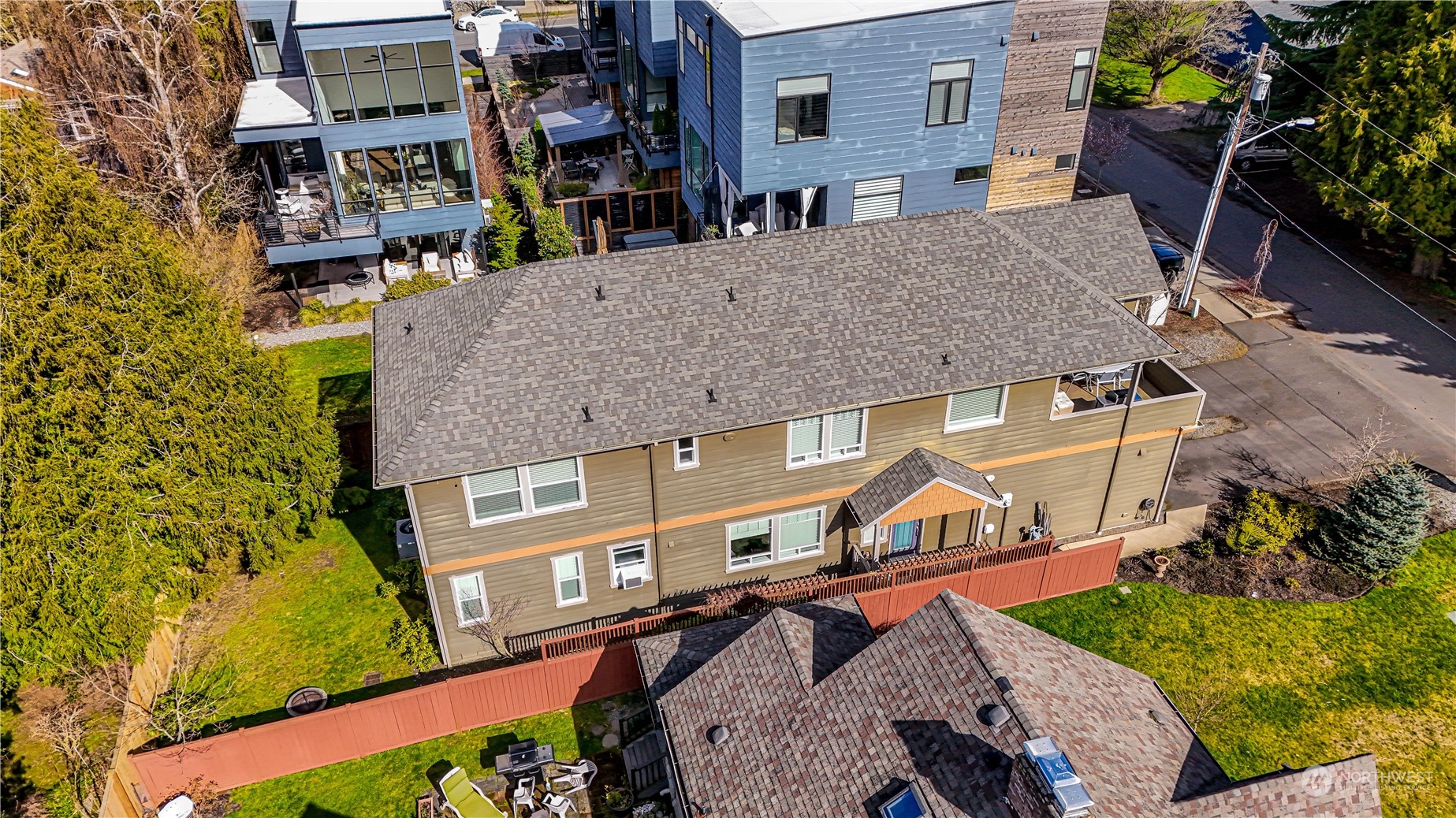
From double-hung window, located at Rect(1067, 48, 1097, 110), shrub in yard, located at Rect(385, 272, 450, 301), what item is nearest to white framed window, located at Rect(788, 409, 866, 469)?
shrub in yard, located at Rect(385, 272, 450, 301)

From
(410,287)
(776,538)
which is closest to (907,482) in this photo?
(776,538)

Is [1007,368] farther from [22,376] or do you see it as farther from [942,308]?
[22,376]

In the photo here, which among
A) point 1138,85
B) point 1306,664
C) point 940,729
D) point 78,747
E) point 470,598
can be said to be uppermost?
point 940,729

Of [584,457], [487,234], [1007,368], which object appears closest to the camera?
[584,457]

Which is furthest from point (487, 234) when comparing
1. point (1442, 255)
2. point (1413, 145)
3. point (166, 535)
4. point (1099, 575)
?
point (1442, 255)

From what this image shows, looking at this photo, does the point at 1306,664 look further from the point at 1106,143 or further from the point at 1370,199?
the point at 1106,143

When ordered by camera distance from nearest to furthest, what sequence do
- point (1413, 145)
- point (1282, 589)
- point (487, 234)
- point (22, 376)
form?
point (22, 376)
point (1282, 589)
point (1413, 145)
point (487, 234)
